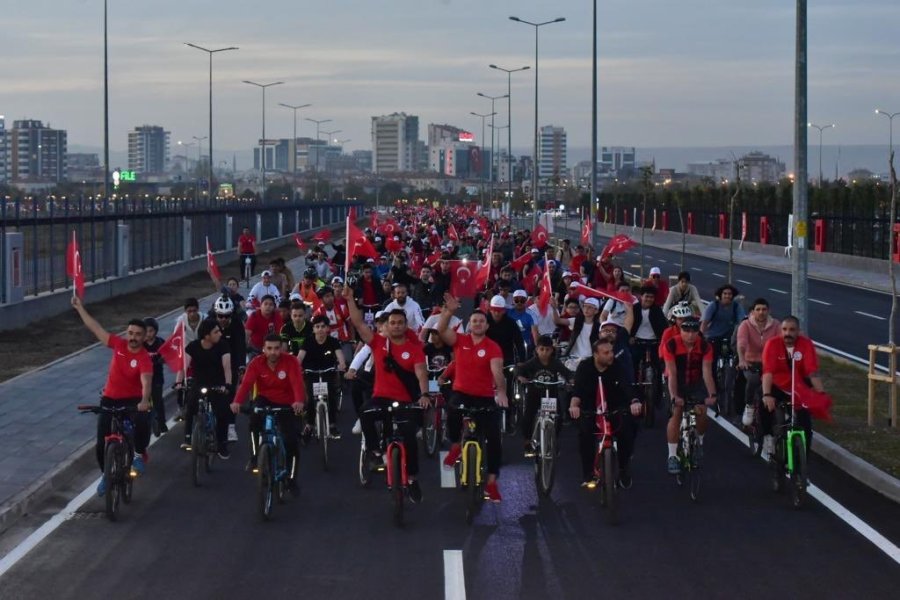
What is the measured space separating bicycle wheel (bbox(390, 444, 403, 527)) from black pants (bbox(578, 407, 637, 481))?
164cm

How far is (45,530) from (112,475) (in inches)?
26.0

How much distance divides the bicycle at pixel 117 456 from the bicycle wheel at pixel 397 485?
2113mm

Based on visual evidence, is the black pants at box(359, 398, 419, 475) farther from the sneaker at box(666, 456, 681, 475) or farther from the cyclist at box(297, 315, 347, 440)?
the cyclist at box(297, 315, 347, 440)

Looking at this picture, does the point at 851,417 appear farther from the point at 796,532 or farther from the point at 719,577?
the point at 719,577

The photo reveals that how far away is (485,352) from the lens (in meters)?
12.4

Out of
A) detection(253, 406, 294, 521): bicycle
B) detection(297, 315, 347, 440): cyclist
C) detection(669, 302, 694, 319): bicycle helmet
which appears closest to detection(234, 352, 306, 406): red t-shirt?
detection(253, 406, 294, 521): bicycle

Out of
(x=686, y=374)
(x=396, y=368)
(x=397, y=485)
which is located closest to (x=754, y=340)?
(x=686, y=374)

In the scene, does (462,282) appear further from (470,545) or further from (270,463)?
(470,545)

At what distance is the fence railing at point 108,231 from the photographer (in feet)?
103

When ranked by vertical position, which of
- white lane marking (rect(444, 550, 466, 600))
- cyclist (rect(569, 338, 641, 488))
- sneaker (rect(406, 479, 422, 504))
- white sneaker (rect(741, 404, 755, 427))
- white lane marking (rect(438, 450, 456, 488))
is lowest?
white lane marking (rect(438, 450, 456, 488))

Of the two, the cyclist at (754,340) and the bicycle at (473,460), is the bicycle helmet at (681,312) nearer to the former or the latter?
the cyclist at (754,340)

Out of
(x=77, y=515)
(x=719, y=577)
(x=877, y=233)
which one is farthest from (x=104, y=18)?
(x=719, y=577)

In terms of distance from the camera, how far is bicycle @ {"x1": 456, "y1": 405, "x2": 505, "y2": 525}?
464 inches

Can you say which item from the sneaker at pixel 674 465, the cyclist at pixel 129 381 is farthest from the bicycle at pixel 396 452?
the sneaker at pixel 674 465
